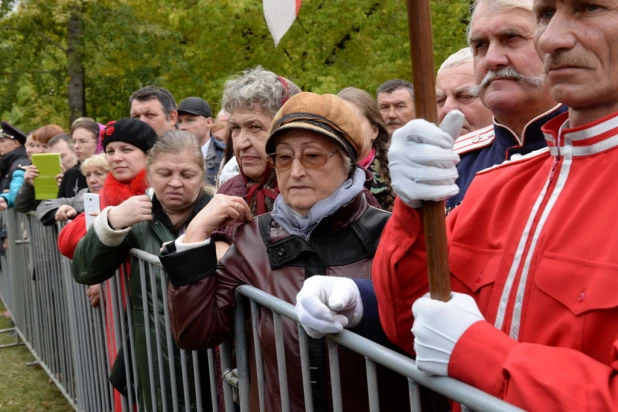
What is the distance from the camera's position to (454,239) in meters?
2.06

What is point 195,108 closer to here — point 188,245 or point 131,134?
point 131,134

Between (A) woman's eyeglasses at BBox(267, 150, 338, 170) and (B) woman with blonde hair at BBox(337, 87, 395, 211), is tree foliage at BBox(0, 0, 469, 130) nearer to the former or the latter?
(B) woman with blonde hair at BBox(337, 87, 395, 211)

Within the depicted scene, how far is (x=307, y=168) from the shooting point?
273 centimetres

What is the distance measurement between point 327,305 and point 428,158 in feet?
1.99

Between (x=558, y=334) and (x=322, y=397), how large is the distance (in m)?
0.94

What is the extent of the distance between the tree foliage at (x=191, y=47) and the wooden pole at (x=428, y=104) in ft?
37.2

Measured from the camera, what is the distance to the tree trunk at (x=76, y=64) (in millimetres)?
18344

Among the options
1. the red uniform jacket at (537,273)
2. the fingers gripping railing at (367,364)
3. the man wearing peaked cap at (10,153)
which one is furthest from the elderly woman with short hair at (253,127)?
the man wearing peaked cap at (10,153)

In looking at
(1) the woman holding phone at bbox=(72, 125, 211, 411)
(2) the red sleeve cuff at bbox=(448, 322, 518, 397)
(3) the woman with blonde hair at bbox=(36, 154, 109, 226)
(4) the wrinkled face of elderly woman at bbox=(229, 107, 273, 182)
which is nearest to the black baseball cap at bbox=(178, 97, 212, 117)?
(3) the woman with blonde hair at bbox=(36, 154, 109, 226)

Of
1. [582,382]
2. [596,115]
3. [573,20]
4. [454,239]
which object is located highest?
[573,20]

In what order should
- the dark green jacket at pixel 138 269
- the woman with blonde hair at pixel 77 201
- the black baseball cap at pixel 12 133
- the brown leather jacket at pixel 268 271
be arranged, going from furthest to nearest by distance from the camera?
the black baseball cap at pixel 12 133, the woman with blonde hair at pixel 77 201, the dark green jacket at pixel 138 269, the brown leather jacket at pixel 268 271

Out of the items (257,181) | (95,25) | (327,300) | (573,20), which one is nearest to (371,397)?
(327,300)

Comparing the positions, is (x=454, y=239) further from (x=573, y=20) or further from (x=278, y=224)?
(x=278, y=224)

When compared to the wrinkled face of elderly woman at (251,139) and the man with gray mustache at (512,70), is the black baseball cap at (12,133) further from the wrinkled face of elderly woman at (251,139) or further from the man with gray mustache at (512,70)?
the man with gray mustache at (512,70)
